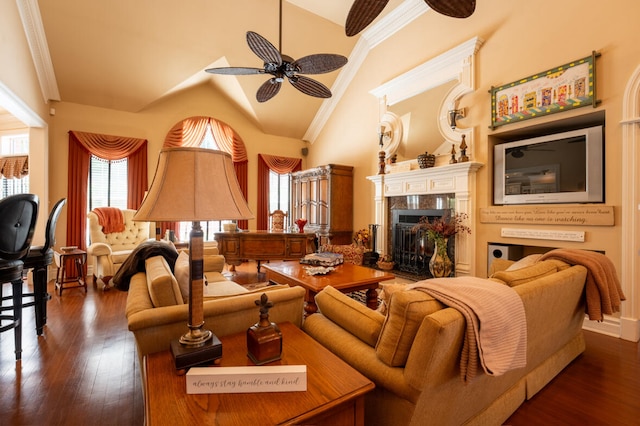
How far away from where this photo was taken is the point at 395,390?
115cm

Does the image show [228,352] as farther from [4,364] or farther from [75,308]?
[75,308]

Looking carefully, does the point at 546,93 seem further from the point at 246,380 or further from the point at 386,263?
the point at 246,380

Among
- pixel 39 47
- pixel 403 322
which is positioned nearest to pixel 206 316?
pixel 403 322

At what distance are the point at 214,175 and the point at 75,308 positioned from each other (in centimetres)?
359

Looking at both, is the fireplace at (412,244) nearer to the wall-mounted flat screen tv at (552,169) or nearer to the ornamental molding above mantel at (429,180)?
the ornamental molding above mantel at (429,180)

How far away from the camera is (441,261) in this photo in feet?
13.1

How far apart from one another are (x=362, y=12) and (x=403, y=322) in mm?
2326

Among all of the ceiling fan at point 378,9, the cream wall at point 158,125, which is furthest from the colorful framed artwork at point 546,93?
the cream wall at point 158,125

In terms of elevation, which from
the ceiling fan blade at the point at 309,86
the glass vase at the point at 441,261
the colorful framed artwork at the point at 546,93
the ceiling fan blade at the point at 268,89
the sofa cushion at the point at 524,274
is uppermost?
the ceiling fan blade at the point at 268,89

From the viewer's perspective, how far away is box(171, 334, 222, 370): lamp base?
108cm

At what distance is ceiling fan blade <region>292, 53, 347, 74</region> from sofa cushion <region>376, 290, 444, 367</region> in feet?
8.71

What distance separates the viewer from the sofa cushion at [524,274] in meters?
1.53

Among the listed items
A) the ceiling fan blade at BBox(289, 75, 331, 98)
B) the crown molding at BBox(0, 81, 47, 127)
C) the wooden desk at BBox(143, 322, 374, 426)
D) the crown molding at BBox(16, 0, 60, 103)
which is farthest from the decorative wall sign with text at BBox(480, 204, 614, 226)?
the crown molding at BBox(16, 0, 60, 103)

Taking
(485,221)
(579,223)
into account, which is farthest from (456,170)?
(579,223)
